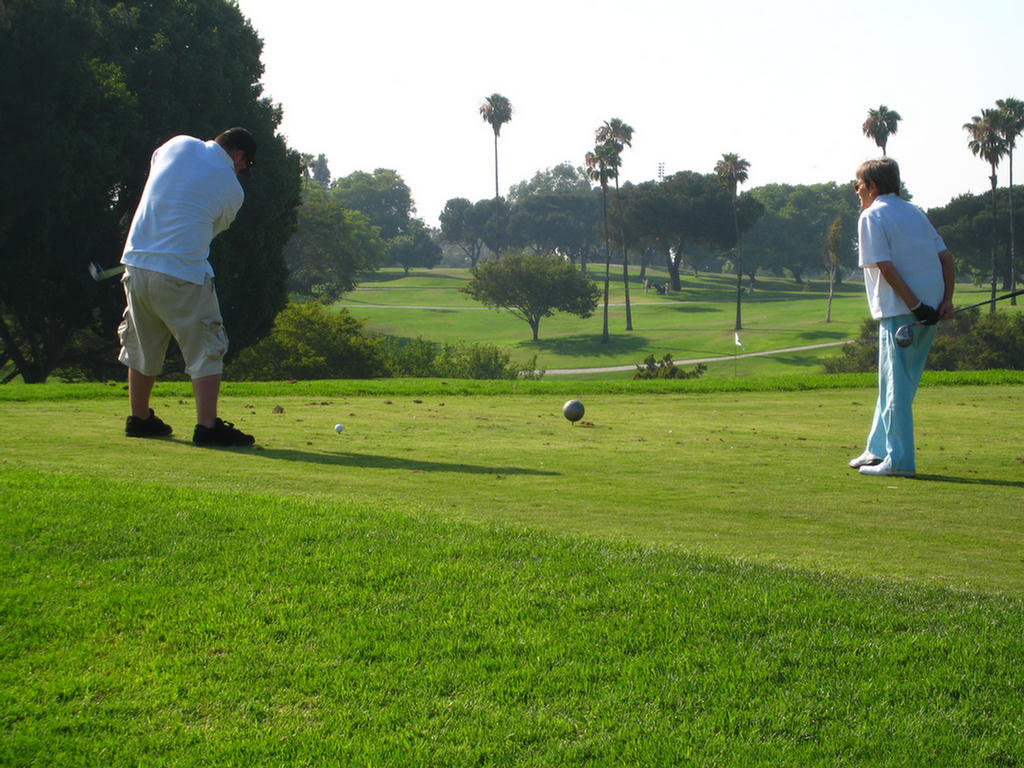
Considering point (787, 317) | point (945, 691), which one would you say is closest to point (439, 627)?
point (945, 691)

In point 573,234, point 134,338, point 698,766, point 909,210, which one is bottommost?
point 698,766

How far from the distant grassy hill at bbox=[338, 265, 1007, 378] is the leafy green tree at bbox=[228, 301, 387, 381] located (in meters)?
34.5

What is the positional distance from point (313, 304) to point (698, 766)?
39.2 meters

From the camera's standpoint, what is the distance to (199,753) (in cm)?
282

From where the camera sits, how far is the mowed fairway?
117 inches

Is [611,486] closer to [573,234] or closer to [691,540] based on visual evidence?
[691,540]

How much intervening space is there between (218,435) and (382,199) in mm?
181984

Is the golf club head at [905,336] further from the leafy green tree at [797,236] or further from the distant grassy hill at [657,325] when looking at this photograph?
the leafy green tree at [797,236]

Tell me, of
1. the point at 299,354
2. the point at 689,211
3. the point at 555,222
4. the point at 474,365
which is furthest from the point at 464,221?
the point at 299,354

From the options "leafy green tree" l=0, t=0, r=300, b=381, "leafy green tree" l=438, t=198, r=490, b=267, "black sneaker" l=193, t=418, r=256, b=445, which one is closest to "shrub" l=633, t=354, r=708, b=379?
"leafy green tree" l=0, t=0, r=300, b=381

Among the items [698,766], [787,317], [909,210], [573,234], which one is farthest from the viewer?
[573,234]

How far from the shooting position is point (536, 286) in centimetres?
9106

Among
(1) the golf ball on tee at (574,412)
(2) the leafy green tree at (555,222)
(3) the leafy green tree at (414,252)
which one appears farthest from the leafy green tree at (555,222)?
(1) the golf ball on tee at (574,412)

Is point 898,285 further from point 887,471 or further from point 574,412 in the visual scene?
Result: point 574,412
